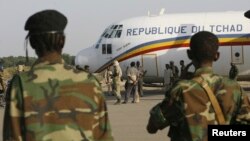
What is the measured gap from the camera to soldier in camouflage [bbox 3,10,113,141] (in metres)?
3.39

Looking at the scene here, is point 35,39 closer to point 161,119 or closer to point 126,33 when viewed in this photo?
point 161,119

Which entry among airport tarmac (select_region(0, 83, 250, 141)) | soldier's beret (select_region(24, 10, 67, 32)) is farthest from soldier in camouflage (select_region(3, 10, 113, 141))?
airport tarmac (select_region(0, 83, 250, 141))

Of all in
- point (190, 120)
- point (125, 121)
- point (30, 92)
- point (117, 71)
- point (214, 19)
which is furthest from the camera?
point (214, 19)

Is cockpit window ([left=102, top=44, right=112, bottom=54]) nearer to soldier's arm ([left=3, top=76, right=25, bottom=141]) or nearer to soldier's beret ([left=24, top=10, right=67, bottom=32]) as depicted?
soldier's beret ([left=24, top=10, right=67, bottom=32])

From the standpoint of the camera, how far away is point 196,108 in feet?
13.0

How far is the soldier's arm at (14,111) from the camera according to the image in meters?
3.38

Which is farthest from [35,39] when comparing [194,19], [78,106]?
[194,19]

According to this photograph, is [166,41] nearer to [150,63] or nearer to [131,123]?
[150,63]

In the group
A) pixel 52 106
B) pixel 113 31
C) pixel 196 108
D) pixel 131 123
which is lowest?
pixel 131 123

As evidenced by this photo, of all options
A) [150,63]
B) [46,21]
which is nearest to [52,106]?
[46,21]

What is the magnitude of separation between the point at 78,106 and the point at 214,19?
70.4ft

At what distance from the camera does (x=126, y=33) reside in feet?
83.1

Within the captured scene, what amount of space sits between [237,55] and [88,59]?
6.26 meters

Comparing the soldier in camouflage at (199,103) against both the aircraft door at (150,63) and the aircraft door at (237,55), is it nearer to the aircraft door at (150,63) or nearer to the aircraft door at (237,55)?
the aircraft door at (237,55)
